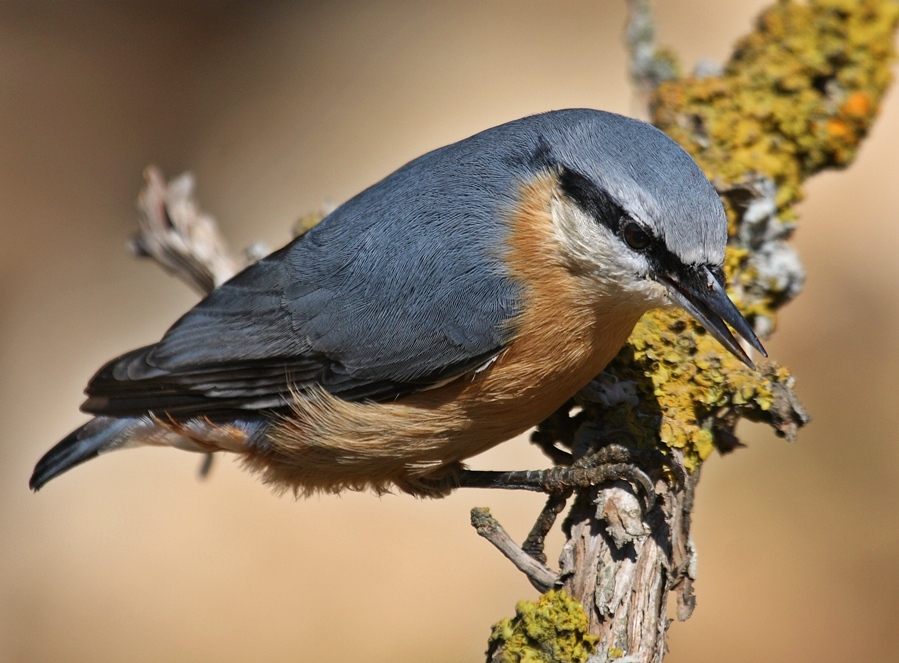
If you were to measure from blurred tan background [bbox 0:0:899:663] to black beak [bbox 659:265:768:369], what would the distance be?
83.5 inches

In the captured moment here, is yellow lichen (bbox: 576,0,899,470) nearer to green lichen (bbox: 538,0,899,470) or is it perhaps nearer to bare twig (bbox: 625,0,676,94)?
green lichen (bbox: 538,0,899,470)

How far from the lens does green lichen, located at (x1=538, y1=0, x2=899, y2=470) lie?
123 inches

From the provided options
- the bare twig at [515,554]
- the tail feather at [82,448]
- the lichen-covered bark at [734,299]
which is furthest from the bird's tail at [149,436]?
the lichen-covered bark at [734,299]

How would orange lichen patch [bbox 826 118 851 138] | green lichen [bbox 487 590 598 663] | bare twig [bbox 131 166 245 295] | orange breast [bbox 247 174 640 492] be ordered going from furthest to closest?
bare twig [bbox 131 166 245 295] → orange lichen patch [bbox 826 118 851 138] → orange breast [bbox 247 174 640 492] → green lichen [bbox 487 590 598 663]

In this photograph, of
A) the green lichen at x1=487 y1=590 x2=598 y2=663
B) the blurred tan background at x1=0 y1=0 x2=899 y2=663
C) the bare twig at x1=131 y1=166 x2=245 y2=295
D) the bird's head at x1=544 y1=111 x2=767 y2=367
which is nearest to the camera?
the green lichen at x1=487 y1=590 x2=598 y2=663

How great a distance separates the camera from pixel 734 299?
3412 millimetres

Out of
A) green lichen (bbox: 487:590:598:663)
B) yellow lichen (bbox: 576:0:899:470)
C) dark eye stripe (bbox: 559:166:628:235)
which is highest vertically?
yellow lichen (bbox: 576:0:899:470)

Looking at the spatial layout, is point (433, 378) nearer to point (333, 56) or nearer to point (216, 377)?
point (216, 377)

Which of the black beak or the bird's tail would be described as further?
the bird's tail

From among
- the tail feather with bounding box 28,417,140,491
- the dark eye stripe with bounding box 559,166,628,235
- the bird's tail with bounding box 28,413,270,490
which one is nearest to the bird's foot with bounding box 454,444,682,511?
the dark eye stripe with bounding box 559,166,628,235

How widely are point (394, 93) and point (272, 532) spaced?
388 cm

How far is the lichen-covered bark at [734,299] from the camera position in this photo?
2.73 metres

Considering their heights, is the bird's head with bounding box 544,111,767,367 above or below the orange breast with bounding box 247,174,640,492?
above

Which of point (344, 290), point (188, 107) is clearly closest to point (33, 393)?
point (188, 107)
